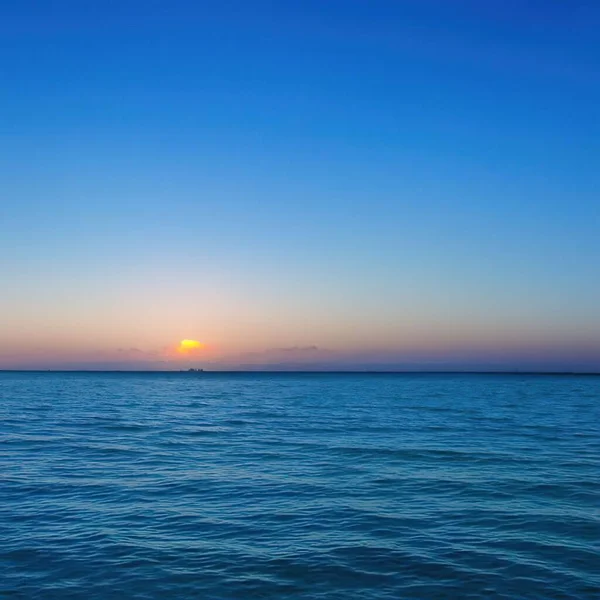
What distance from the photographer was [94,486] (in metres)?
26.6

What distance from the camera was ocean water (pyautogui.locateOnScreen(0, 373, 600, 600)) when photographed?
15578 millimetres

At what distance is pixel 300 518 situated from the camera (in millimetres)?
21531

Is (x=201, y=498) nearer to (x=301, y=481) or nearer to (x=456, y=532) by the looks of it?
→ (x=301, y=481)

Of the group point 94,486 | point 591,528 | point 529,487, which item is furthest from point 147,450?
point 591,528

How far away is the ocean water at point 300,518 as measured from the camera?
51.1ft

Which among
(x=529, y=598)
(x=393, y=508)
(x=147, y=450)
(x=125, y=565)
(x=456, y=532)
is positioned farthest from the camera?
(x=147, y=450)

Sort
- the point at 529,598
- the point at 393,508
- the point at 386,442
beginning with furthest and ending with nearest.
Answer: the point at 386,442 → the point at 393,508 → the point at 529,598

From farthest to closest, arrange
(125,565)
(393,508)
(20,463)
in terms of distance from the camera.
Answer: (20,463) → (393,508) → (125,565)

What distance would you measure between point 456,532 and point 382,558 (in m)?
3.71

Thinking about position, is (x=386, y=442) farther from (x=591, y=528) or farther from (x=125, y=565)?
(x=125, y=565)

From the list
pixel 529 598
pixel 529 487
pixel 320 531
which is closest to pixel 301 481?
pixel 320 531

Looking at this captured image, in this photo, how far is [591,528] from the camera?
67.1ft

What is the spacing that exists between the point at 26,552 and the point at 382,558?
10282 millimetres

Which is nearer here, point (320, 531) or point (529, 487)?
point (320, 531)
